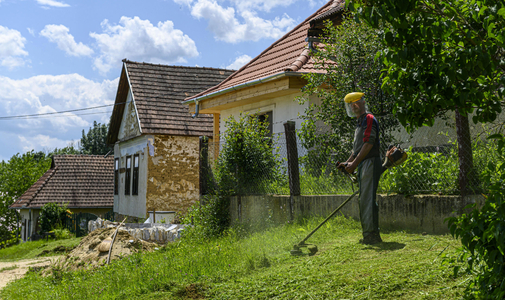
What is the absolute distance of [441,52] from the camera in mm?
3289

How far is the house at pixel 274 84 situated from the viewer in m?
12.1

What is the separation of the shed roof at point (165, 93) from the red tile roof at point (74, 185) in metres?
9.29

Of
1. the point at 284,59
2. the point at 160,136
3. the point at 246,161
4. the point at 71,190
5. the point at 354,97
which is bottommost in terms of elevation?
the point at 246,161

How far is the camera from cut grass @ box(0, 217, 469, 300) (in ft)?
15.0

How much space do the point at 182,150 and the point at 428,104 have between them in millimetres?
18307

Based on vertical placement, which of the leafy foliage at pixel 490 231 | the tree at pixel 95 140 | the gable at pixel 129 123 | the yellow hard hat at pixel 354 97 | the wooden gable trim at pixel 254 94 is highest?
the tree at pixel 95 140

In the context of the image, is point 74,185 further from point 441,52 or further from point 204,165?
point 441,52

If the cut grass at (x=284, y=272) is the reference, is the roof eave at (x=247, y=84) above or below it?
above

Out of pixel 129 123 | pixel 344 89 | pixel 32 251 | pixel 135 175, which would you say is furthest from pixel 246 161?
pixel 129 123

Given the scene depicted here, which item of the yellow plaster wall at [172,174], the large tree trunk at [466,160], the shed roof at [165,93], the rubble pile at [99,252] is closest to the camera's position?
the large tree trunk at [466,160]

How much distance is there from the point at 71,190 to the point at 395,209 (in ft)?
95.8

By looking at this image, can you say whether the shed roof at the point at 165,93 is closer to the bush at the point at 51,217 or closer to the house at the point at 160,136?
the house at the point at 160,136

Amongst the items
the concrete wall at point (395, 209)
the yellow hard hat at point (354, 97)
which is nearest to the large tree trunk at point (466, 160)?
the concrete wall at point (395, 209)

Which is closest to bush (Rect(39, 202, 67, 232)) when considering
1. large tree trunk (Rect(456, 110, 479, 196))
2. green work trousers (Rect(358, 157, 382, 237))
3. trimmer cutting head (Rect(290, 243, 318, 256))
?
trimmer cutting head (Rect(290, 243, 318, 256))
